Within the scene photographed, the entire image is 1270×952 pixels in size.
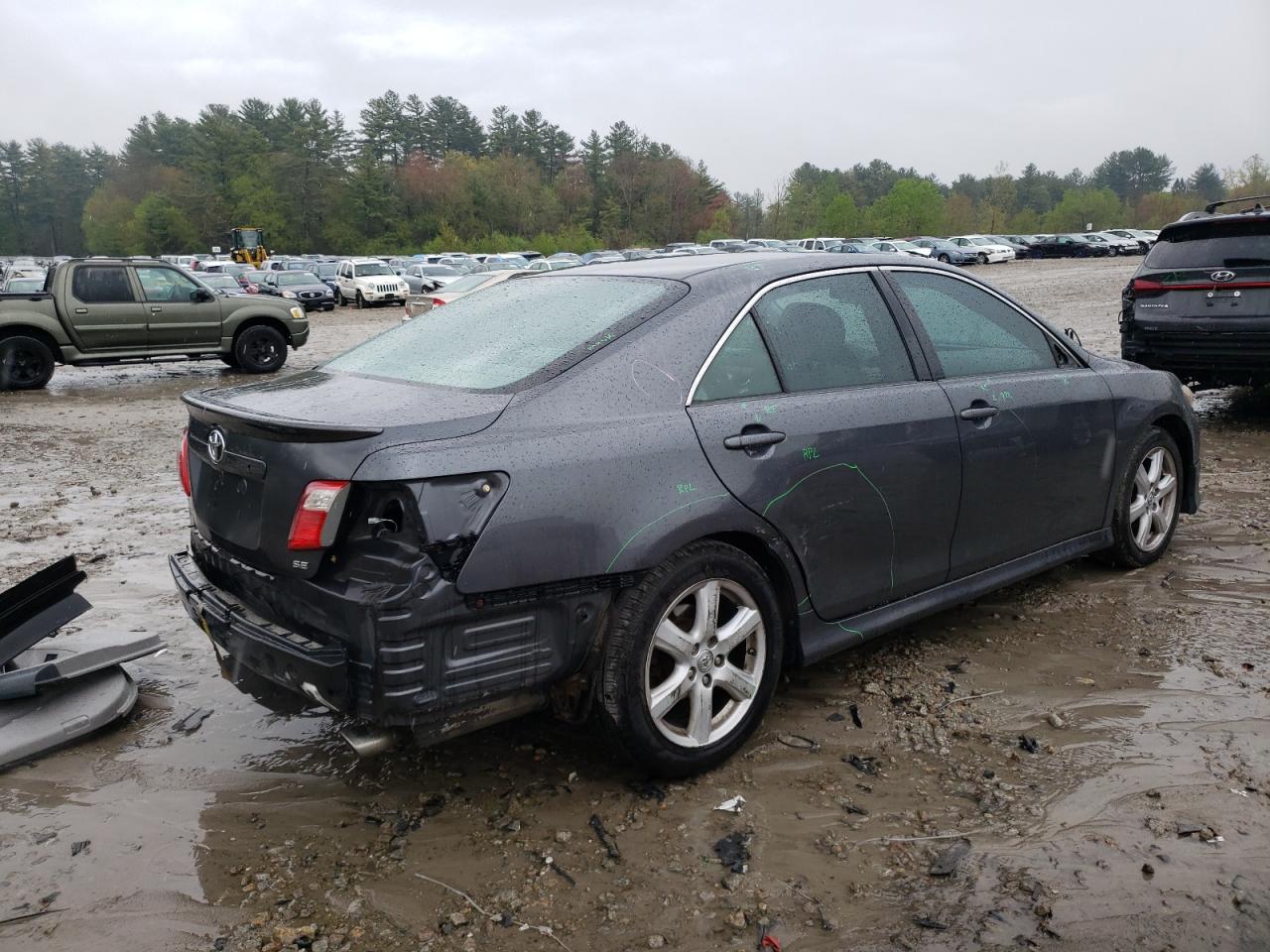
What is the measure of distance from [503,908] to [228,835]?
3.05 ft

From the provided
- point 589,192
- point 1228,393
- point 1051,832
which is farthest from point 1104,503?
point 589,192

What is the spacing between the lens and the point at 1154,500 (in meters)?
4.98

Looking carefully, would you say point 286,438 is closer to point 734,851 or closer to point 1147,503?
point 734,851

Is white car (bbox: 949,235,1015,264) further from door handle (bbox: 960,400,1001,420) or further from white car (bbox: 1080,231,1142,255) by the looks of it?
door handle (bbox: 960,400,1001,420)

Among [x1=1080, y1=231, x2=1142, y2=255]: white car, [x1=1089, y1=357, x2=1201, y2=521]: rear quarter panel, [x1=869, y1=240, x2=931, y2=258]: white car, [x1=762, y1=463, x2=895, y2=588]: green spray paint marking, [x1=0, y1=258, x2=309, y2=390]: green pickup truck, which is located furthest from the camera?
[x1=1080, y1=231, x2=1142, y2=255]: white car

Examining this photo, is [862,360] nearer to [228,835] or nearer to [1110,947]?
[1110,947]

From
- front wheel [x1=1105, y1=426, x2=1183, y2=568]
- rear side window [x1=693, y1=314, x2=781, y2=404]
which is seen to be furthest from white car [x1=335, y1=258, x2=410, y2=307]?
rear side window [x1=693, y1=314, x2=781, y2=404]

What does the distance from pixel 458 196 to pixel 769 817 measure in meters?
92.5

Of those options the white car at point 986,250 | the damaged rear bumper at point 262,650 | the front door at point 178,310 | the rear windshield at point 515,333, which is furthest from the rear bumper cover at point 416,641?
the white car at point 986,250

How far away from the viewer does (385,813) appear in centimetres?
303

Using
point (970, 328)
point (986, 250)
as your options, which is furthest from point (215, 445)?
point (986, 250)

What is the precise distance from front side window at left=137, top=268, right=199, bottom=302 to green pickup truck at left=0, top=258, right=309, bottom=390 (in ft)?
0.04

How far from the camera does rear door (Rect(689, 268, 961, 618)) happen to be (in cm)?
318

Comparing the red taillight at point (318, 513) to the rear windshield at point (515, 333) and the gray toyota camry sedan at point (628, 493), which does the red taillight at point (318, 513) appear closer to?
the gray toyota camry sedan at point (628, 493)
